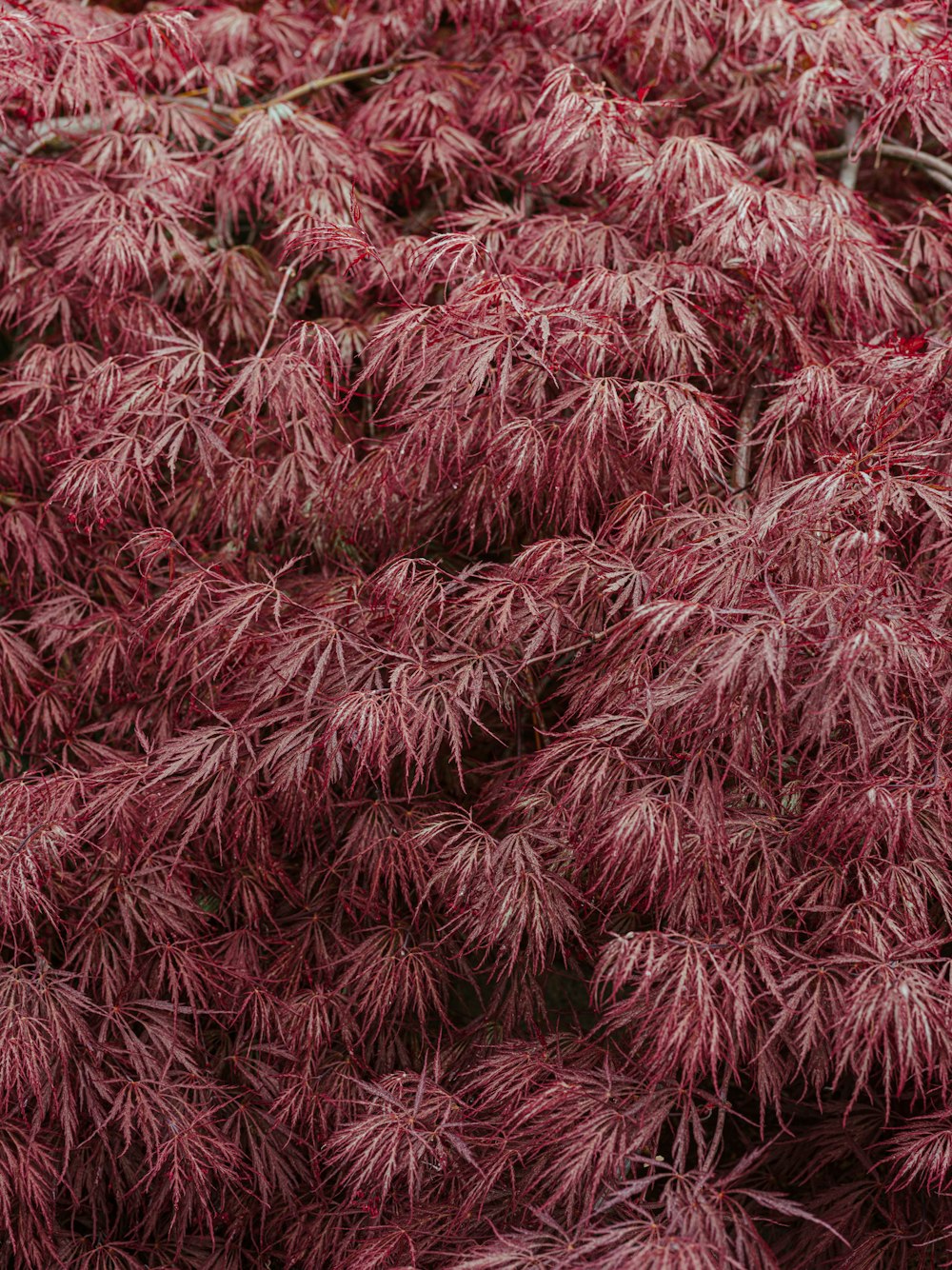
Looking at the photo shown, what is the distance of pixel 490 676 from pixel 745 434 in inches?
30.6

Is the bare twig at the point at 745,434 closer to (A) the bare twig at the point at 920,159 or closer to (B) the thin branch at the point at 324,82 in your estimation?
(A) the bare twig at the point at 920,159

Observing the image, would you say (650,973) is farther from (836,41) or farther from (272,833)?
(836,41)

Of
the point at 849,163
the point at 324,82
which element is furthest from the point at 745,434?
the point at 324,82

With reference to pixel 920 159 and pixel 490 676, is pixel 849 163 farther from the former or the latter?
pixel 490 676

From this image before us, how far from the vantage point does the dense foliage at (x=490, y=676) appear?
1826mm

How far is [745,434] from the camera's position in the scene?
7.90 feet

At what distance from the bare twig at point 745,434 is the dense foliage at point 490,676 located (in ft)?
0.04

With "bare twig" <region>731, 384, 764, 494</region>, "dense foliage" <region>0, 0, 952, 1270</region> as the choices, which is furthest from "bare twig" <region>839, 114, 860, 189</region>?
"bare twig" <region>731, 384, 764, 494</region>

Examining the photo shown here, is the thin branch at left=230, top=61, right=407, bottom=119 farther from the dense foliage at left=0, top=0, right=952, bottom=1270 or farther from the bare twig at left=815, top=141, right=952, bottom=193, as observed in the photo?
the bare twig at left=815, top=141, right=952, bottom=193

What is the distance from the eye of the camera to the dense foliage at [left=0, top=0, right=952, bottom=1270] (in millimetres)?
1826

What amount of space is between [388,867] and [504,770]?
1.06 feet

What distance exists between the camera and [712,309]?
2.46 metres

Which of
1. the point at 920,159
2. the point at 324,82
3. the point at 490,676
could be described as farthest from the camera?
the point at 324,82

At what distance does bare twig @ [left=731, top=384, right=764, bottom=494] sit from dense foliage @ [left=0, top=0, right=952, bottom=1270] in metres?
0.01
